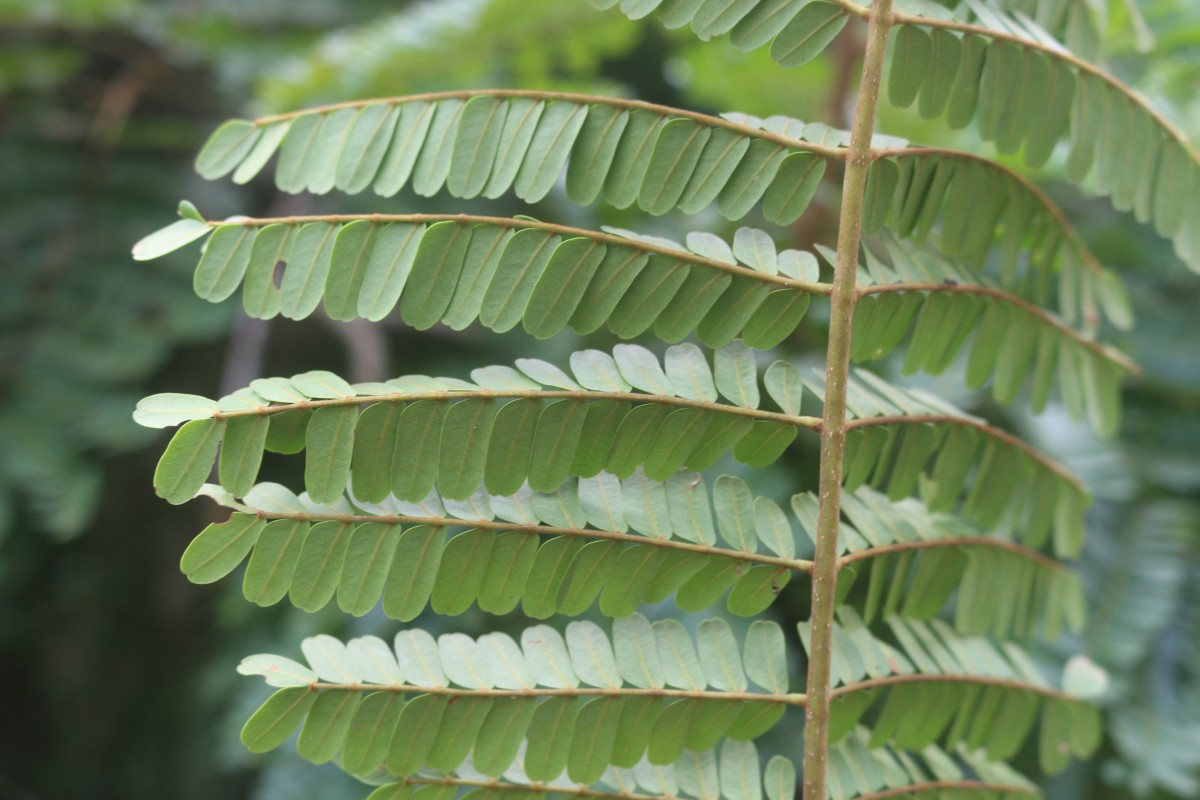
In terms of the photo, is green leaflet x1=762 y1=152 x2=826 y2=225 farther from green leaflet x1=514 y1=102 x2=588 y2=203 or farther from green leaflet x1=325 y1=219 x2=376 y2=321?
green leaflet x1=325 y1=219 x2=376 y2=321

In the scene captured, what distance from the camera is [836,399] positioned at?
2.40 ft

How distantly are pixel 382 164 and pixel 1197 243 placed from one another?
74 centimetres

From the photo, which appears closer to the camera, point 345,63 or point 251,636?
point 251,636

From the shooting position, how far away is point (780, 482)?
1.42m

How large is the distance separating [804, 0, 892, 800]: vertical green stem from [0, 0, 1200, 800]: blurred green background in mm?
658

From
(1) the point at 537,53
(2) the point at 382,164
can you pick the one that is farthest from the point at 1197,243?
(1) the point at 537,53

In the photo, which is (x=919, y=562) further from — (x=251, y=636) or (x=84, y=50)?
(x=84, y=50)

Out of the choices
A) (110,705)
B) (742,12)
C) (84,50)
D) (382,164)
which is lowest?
(110,705)

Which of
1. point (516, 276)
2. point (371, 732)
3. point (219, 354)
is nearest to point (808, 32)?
point (516, 276)

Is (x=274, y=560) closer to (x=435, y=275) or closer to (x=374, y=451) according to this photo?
(x=374, y=451)

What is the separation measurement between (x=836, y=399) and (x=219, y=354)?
1.90 m

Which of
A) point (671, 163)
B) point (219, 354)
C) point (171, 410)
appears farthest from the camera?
point (219, 354)

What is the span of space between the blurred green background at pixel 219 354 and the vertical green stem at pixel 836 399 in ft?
2.16

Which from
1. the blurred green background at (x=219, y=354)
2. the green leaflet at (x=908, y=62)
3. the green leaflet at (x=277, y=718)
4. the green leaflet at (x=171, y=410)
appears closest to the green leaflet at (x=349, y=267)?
the green leaflet at (x=171, y=410)
